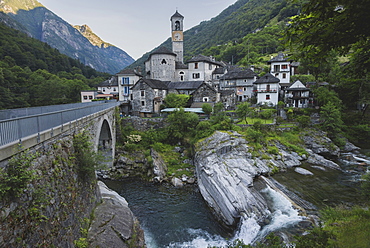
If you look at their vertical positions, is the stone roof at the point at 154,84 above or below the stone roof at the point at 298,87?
above

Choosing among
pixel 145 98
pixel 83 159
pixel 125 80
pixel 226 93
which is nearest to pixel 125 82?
pixel 125 80

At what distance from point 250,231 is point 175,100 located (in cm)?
3311

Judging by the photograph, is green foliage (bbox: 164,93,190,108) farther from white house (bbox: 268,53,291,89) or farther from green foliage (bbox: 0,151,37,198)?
green foliage (bbox: 0,151,37,198)

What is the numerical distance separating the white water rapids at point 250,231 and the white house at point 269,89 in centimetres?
3147

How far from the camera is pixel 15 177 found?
5.59 metres

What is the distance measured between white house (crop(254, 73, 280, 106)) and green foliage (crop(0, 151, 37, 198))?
147 feet

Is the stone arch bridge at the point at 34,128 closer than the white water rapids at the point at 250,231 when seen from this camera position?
Yes

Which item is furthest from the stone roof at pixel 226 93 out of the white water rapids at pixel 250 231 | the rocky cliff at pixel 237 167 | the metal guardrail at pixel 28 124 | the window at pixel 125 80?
the metal guardrail at pixel 28 124

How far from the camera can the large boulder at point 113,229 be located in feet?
36.1

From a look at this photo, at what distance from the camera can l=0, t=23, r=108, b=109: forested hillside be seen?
47.9m

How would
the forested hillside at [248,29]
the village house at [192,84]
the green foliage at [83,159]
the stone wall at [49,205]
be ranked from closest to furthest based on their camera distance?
the stone wall at [49,205], the green foliage at [83,159], the village house at [192,84], the forested hillside at [248,29]

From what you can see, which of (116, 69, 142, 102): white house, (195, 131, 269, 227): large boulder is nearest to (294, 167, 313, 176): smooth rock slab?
(195, 131, 269, 227): large boulder

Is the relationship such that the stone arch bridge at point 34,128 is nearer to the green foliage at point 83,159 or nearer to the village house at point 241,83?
the green foliage at point 83,159

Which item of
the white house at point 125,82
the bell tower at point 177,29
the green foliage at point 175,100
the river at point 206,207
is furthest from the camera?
the bell tower at point 177,29
